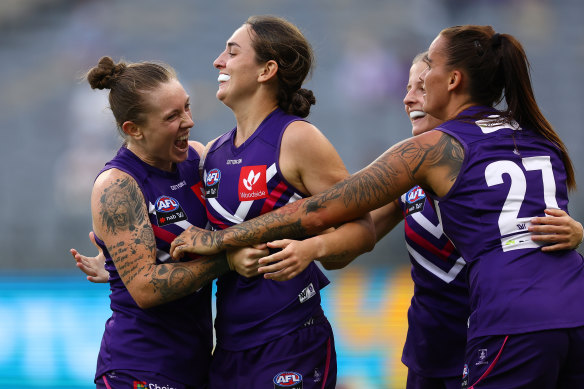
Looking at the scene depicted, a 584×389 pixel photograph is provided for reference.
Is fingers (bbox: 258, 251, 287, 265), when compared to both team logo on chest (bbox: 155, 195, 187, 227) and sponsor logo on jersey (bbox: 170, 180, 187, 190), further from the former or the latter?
sponsor logo on jersey (bbox: 170, 180, 187, 190)

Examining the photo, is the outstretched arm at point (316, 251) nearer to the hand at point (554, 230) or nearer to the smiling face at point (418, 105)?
the hand at point (554, 230)

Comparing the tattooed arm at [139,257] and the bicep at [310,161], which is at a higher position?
the bicep at [310,161]

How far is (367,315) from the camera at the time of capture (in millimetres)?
8352

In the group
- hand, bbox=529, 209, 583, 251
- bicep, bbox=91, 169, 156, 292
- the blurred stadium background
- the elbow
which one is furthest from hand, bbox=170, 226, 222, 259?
the blurred stadium background

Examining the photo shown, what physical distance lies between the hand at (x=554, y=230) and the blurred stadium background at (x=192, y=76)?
7527mm

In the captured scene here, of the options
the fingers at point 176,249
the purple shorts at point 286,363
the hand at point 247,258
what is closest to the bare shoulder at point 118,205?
the fingers at point 176,249

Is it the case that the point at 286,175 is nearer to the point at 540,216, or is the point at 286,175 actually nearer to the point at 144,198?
the point at 144,198

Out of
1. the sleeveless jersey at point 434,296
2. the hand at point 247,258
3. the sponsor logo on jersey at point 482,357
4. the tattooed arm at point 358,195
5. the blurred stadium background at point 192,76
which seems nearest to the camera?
the sponsor logo on jersey at point 482,357

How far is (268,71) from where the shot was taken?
3.30 metres

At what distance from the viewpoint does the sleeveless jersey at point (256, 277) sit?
3.11 m

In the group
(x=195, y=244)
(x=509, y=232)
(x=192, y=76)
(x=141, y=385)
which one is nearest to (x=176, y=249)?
(x=195, y=244)

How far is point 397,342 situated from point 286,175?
490 cm

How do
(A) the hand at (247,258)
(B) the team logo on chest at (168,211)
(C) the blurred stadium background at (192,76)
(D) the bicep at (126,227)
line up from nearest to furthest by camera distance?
(A) the hand at (247,258)
(D) the bicep at (126,227)
(B) the team logo on chest at (168,211)
(C) the blurred stadium background at (192,76)

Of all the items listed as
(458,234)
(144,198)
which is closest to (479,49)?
(458,234)
